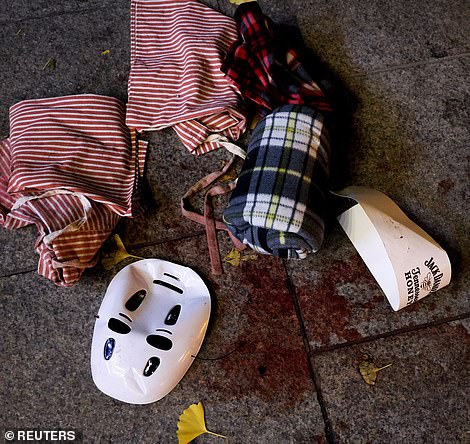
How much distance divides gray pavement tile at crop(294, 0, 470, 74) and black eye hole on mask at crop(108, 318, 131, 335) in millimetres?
1125

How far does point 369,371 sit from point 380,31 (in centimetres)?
119

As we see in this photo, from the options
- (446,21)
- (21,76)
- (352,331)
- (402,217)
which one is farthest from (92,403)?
(446,21)

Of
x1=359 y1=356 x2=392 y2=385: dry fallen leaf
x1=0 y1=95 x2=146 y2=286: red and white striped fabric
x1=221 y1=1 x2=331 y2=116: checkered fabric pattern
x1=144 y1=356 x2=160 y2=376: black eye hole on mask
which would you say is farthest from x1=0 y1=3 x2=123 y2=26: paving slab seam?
x1=359 y1=356 x2=392 y2=385: dry fallen leaf

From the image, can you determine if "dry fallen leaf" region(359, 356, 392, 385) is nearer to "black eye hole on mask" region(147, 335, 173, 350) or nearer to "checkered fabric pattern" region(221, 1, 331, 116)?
"black eye hole on mask" region(147, 335, 173, 350)

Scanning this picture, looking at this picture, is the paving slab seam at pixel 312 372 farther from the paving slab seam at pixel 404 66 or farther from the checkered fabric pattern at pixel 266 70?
the paving slab seam at pixel 404 66

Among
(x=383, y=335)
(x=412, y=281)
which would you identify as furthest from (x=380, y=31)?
(x=383, y=335)

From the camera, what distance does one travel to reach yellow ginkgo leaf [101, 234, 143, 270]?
1577 mm

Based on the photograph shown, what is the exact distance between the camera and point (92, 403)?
4.75 ft

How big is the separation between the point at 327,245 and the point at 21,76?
1.24 m

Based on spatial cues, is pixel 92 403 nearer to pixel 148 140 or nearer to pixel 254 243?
pixel 254 243

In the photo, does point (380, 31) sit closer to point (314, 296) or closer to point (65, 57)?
point (314, 296)

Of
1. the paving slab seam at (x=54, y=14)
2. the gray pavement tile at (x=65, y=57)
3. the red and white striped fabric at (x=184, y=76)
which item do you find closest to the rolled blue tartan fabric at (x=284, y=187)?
the red and white striped fabric at (x=184, y=76)

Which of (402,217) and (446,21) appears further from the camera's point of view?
(446,21)

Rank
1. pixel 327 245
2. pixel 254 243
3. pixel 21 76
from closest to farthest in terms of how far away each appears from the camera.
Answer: pixel 254 243 → pixel 327 245 → pixel 21 76
